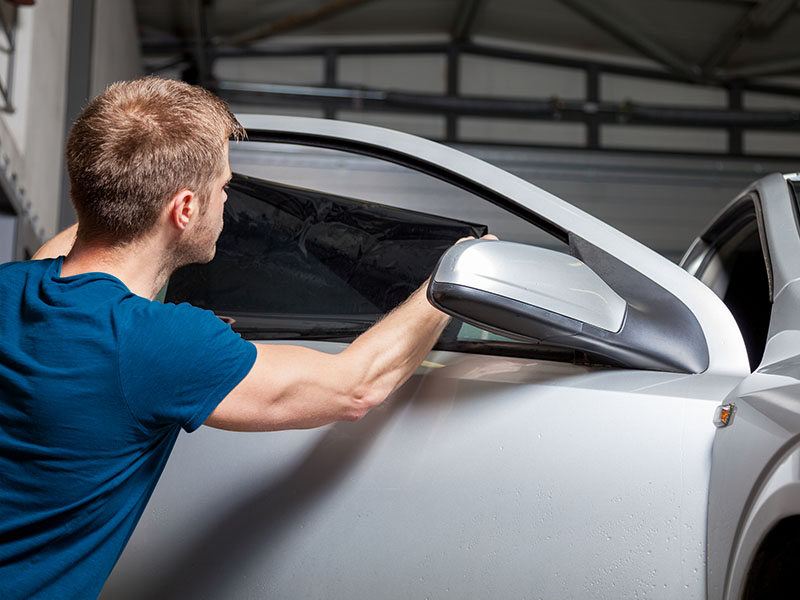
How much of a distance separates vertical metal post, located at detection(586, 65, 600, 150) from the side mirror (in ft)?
27.4

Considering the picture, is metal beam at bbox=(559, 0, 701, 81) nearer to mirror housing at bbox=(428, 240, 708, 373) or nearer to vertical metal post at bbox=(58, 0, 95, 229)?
vertical metal post at bbox=(58, 0, 95, 229)

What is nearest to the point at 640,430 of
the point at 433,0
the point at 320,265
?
the point at 320,265

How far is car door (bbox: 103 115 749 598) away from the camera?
1.20m

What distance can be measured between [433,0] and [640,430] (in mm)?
8449

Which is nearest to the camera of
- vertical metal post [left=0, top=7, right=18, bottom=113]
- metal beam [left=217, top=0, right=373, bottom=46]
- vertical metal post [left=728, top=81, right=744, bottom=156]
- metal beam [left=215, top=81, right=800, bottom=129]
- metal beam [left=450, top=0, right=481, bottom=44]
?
vertical metal post [left=0, top=7, right=18, bottom=113]

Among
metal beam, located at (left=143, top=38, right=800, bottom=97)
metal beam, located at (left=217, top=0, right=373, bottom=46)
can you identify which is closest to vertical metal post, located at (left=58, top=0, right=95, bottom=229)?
metal beam, located at (left=217, top=0, right=373, bottom=46)

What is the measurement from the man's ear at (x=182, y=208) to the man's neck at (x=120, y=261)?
0.16ft

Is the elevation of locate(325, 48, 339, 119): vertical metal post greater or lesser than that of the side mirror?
greater

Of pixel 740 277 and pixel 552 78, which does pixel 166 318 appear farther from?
pixel 552 78

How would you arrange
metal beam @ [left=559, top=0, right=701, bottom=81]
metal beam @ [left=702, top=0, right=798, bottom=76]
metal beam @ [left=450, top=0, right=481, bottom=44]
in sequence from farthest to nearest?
metal beam @ [left=450, top=0, right=481, bottom=44], metal beam @ [left=559, top=0, right=701, bottom=81], metal beam @ [left=702, top=0, right=798, bottom=76]

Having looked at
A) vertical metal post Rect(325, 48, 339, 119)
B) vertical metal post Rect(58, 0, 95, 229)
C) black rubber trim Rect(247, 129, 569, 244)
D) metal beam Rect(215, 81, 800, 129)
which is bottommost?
black rubber trim Rect(247, 129, 569, 244)

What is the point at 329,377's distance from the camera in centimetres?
118

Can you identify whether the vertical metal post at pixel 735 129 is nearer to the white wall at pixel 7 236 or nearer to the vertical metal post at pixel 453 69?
the vertical metal post at pixel 453 69

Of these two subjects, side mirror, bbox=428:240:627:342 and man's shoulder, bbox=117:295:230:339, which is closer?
man's shoulder, bbox=117:295:230:339
